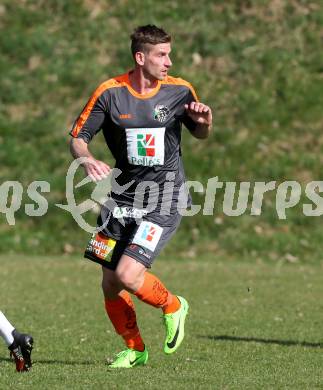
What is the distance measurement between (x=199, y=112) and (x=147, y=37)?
691mm

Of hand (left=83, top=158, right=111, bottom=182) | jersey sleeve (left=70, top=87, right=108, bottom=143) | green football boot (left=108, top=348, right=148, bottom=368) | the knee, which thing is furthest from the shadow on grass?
hand (left=83, top=158, right=111, bottom=182)

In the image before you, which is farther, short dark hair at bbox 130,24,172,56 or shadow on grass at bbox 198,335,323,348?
shadow on grass at bbox 198,335,323,348

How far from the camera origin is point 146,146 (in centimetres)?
785

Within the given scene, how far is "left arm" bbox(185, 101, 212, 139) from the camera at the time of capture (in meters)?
7.80

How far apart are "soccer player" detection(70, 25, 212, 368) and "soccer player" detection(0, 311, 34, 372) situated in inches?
32.7

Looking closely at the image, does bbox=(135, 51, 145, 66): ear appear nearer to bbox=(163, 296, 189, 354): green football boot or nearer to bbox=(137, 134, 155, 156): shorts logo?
bbox=(137, 134, 155, 156): shorts logo

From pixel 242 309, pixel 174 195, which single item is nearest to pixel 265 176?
pixel 242 309

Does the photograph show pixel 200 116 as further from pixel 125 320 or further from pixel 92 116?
pixel 125 320

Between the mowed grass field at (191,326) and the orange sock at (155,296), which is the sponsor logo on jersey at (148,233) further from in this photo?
the mowed grass field at (191,326)

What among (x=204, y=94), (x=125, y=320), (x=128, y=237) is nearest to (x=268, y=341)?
(x=125, y=320)

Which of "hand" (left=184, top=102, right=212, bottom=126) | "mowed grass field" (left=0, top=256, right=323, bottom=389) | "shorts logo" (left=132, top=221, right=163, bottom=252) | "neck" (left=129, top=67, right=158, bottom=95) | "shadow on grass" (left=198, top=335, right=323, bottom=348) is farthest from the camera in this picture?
"shadow on grass" (left=198, top=335, right=323, bottom=348)

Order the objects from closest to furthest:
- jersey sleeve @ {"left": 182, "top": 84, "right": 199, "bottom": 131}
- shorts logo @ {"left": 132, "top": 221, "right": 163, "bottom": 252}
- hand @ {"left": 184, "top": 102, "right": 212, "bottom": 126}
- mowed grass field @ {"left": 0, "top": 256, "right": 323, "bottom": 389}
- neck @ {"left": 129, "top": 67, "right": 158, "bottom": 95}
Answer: mowed grass field @ {"left": 0, "top": 256, "right": 323, "bottom": 389}, shorts logo @ {"left": 132, "top": 221, "right": 163, "bottom": 252}, hand @ {"left": 184, "top": 102, "right": 212, "bottom": 126}, neck @ {"left": 129, "top": 67, "right": 158, "bottom": 95}, jersey sleeve @ {"left": 182, "top": 84, "right": 199, "bottom": 131}

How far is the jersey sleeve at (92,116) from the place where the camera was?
7859 mm

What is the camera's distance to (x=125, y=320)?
8.02 meters
